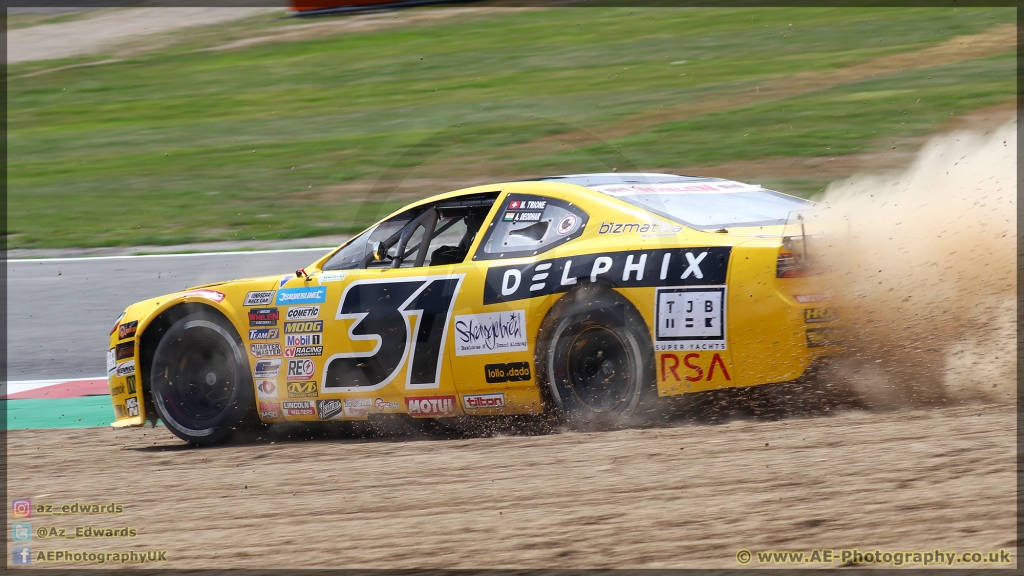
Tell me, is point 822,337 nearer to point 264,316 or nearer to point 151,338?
point 264,316

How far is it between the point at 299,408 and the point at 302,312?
0.56m

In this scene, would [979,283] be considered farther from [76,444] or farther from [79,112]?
[79,112]

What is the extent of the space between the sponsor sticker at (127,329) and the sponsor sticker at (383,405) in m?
1.76

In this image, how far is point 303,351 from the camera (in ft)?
21.1

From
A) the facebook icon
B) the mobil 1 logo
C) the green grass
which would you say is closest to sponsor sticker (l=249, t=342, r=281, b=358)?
the facebook icon

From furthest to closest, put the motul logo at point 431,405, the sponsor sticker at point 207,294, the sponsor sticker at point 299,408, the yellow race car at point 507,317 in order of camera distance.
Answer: the sponsor sticker at point 207,294, the sponsor sticker at point 299,408, the motul logo at point 431,405, the yellow race car at point 507,317

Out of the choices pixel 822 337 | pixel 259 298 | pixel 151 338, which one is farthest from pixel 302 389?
pixel 822 337

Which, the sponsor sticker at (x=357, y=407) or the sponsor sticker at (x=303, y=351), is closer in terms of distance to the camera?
the sponsor sticker at (x=357, y=407)

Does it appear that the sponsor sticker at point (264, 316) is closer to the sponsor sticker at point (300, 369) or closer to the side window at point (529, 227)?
the sponsor sticker at point (300, 369)

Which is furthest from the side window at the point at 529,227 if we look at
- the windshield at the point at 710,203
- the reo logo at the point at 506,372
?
the reo logo at the point at 506,372

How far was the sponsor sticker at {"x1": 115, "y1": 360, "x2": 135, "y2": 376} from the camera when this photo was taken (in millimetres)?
6922

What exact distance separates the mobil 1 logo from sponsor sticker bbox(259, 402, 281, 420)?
2.43 meters

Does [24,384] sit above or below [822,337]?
below

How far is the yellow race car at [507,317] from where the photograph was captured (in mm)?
5148
